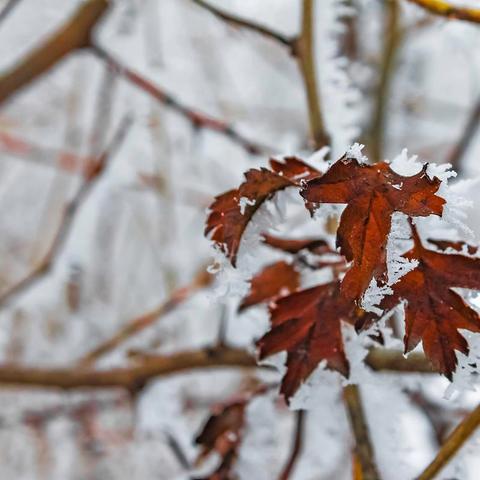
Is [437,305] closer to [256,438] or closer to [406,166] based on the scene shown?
[406,166]

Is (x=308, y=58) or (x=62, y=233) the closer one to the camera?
(x=308, y=58)

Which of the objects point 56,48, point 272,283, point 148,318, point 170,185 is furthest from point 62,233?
point 272,283

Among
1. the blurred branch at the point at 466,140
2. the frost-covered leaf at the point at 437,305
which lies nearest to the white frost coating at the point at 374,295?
the frost-covered leaf at the point at 437,305

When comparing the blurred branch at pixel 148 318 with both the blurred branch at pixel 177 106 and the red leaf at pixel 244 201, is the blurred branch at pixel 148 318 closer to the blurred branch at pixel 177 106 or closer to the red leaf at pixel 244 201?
the blurred branch at pixel 177 106

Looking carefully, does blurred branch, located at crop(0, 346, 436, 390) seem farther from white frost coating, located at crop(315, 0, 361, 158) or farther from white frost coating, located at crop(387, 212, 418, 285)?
white frost coating, located at crop(387, 212, 418, 285)

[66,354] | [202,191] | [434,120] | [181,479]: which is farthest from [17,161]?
[181,479]

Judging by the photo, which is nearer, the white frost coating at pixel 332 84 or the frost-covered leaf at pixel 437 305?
the frost-covered leaf at pixel 437 305

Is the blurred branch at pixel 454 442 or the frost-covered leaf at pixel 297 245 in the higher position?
the frost-covered leaf at pixel 297 245
